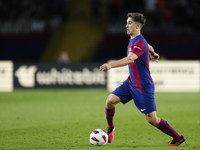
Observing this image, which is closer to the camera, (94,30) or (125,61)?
(125,61)

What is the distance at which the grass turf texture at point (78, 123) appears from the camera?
21.0 ft

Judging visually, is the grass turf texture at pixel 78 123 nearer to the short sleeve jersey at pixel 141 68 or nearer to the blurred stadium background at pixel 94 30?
the short sleeve jersey at pixel 141 68

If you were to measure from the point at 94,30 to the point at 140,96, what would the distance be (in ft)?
60.4

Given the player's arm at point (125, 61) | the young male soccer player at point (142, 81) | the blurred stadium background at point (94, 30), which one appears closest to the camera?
the player's arm at point (125, 61)

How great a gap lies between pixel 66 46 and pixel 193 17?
799 centimetres

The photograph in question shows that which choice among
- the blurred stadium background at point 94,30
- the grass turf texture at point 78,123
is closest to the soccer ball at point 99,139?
the grass turf texture at point 78,123

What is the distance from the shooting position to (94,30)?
79.5 feet

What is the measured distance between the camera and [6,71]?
17406mm

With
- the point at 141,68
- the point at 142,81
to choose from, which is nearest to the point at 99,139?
the point at 142,81

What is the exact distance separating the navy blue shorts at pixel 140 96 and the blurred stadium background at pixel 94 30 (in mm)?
16726

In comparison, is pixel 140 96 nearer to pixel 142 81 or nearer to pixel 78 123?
pixel 142 81

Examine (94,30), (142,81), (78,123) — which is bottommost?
(78,123)

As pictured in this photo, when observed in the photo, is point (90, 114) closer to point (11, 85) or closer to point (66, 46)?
point (11, 85)

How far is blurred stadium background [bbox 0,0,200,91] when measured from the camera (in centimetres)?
2352
